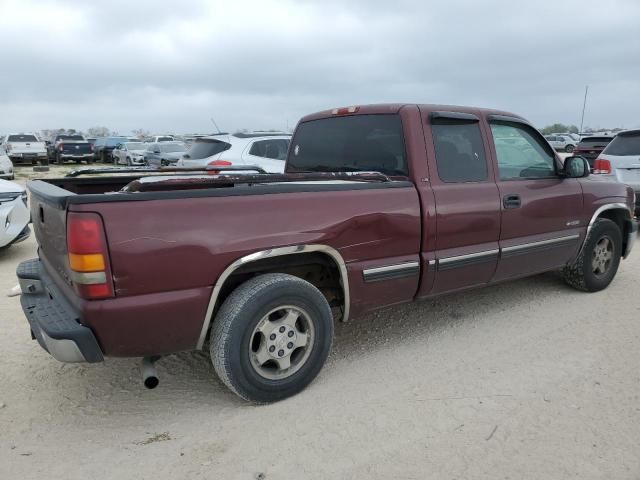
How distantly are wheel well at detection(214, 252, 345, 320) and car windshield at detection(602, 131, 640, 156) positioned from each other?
264 inches

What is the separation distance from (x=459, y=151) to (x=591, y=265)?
7.00 ft

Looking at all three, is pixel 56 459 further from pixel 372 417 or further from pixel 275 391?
pixel 372 417

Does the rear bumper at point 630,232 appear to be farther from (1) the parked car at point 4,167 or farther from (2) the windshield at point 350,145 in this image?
(1) the parked car at point 4,167

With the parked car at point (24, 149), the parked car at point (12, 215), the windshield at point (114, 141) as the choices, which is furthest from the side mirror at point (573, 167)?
the windshield at point (114, 141)

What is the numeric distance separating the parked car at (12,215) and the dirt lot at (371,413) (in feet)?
7.64

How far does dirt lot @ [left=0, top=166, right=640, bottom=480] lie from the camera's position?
8.40 feet

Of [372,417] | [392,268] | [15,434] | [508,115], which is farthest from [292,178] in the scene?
[15,434]

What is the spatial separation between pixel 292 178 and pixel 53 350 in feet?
6.14

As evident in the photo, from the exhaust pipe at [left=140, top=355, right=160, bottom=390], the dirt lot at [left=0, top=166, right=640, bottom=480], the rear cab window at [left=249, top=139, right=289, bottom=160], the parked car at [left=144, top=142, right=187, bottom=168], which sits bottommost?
the dirt lot at [left=0, top=166, right=640, bottom=480]

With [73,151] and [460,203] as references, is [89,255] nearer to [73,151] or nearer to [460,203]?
[460,203]

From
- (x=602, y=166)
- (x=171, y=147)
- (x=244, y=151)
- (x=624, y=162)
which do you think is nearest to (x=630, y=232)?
(x=602, y=166)

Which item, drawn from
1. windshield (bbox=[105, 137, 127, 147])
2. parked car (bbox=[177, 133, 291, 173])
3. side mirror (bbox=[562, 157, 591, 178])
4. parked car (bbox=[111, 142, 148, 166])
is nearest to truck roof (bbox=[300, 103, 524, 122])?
side mirror (bbox=[562, 157, 591, 178])

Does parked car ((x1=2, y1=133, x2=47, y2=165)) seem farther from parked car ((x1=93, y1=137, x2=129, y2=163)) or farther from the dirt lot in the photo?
the dirt lot

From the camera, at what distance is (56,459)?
262 centimetres
